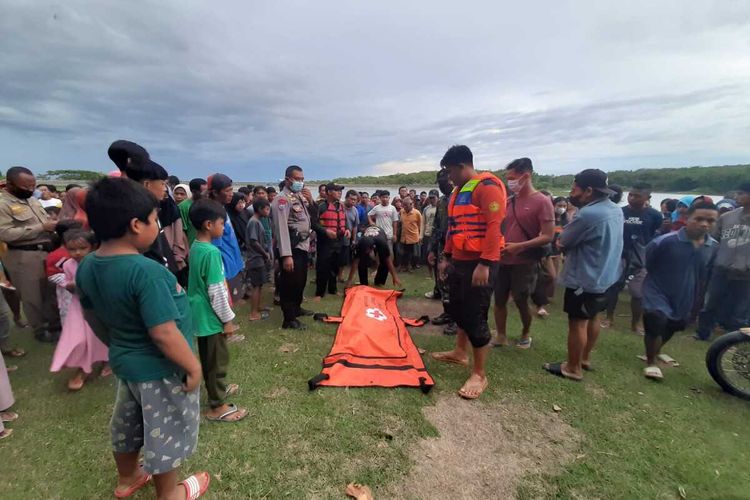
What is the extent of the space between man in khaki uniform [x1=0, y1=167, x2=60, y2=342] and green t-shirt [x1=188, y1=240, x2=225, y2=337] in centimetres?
283

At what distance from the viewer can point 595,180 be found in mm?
3619

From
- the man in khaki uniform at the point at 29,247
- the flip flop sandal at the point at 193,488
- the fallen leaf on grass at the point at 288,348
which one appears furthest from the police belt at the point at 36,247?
the flip flop sandal at the point at 193,488

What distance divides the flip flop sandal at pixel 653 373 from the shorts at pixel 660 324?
38 centimetres

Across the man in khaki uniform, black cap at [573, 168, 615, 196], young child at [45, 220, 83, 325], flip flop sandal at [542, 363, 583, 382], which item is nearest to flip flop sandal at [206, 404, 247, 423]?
young child at [45, 220, 83, 325]

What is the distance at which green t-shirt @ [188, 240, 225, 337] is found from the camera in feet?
8.80

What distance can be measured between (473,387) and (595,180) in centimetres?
254

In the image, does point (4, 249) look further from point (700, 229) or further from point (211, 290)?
point (700, 229)

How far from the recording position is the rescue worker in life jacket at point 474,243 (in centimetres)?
322

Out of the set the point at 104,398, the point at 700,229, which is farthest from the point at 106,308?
the point at 700,229

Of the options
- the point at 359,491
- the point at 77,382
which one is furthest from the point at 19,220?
the point at 359,491

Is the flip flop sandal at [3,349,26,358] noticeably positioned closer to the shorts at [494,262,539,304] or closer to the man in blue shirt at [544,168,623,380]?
the shorts at [494,262,539,304]

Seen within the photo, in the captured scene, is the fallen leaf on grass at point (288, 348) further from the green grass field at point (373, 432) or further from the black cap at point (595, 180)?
the black cap at point (595, 180)

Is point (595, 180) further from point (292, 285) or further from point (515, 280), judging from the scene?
point (292, 285)

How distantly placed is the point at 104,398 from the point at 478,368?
375cm
